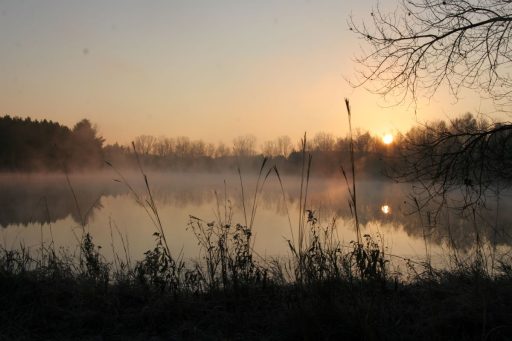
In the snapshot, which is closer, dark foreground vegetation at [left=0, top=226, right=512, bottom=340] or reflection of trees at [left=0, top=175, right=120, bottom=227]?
dark foreground vegetation at [left=0, top=226, right=512, bottom=340]

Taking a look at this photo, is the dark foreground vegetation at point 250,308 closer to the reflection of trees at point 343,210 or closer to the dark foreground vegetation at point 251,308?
the dark foreground vegetation at point 251,308

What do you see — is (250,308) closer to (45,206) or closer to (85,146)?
(45,206)

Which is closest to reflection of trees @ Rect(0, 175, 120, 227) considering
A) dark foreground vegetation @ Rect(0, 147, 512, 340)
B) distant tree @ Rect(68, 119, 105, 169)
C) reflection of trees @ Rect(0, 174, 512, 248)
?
reflection of trees @ Rect(0, 174, 512, 248)

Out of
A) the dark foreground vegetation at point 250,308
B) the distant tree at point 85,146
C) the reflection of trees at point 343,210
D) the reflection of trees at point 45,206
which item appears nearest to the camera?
the dark foreground vegetation at point 250,308

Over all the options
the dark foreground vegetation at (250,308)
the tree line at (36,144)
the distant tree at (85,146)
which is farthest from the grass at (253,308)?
the distant tree at (85,146)

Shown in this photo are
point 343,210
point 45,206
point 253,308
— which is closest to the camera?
point 253,308

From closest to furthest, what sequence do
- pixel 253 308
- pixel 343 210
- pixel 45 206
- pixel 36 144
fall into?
1. pixel 253 308
2. pixel 45 206
3. pixel 343 210
4. pixel 36 144

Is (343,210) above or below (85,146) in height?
below

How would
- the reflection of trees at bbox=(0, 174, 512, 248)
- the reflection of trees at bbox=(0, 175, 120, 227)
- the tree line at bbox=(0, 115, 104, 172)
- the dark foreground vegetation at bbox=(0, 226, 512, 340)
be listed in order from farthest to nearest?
the tree line at bbox=(0, 115, 104, 172) → the reflection of trees at bbox=(0, 175, 120, 227) → the reflection of trees at bbox=(0, 174, 512, 248) → the dark foreground vegetation at bbox=(0, 226, 512, 340)

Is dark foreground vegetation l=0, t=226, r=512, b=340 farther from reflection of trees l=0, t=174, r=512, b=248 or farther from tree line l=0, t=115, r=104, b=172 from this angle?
tree line l=0, t=115, r=104, b=172

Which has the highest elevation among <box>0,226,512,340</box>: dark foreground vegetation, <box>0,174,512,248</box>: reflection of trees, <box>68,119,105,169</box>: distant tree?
<box>68,119,105,169</box>: distant tree

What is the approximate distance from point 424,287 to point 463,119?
309cm

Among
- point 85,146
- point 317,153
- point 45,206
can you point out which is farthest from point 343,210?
point 85,146

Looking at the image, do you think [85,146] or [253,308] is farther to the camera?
[85,146]
